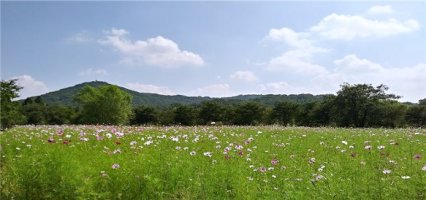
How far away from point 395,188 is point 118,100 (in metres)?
65.4

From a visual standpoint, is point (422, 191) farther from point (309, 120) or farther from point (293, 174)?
point (309, 120)

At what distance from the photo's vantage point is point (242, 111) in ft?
276

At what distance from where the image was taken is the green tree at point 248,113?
273ft

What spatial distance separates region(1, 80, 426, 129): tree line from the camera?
5791 centimetres

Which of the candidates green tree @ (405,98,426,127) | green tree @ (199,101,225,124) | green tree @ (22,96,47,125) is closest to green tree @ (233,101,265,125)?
green tree @ (199,101,225,124)

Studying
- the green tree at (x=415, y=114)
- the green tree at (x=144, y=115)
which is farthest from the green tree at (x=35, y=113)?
the green tree at (x=415, y=114)

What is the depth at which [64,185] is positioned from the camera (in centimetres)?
566

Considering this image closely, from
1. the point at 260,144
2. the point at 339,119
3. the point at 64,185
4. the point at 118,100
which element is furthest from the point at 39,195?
the point at 118,100

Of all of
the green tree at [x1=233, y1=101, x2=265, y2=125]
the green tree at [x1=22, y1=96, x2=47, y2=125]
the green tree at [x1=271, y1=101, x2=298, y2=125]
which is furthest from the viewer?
the green tree at [x1=22, y1=96, x2=47, y2=125]

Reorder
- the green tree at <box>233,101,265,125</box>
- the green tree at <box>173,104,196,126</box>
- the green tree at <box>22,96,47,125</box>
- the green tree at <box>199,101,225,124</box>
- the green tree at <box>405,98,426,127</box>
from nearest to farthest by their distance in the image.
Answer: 1. the green tree at <box>405,98,426,127</box>
2. the green tree at <box>233,101,265,125</box>
3. the green tree at <box>199,101,225,124</box>
4. the green tree at <box>173,104,196,126</box>
5. the green tree at <box>22,96,47,125</box>

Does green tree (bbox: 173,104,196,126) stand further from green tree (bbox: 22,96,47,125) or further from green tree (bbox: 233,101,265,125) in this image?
green tree (bbox: 22,96,47,125)

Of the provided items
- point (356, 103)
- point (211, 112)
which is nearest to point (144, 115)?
point (211, 112)

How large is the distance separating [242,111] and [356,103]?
96.5 feet

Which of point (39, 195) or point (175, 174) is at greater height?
point (175, 174)
